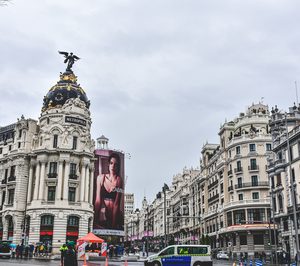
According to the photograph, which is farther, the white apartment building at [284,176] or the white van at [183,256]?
the white apartment building at [284,176]

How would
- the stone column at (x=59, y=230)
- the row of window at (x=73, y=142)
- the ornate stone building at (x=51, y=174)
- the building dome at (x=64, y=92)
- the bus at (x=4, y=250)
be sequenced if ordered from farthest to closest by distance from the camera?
the building dome at (x=64, y=92) < the row of window at (x=73, y=142) < the ornate stone building at (x=51, y=174) < the stone column at (x=59, y=230) < the bus at (x=4, y=250)

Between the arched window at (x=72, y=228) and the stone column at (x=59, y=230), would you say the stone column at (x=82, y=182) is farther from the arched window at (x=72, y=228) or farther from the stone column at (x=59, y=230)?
the stone column at (x=59, y=230)

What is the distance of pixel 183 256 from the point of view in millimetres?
28609

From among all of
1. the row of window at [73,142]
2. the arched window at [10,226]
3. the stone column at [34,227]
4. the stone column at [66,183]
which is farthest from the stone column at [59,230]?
the row of window at [73,142]

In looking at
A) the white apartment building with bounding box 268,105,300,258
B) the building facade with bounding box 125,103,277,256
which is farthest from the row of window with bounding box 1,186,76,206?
the white apartment building with bounding box 268,105,300,258

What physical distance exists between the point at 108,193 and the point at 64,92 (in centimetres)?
2193

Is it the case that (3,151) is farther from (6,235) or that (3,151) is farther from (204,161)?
(204,161)

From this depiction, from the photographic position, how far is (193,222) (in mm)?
96562

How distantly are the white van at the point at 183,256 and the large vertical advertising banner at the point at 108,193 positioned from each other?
5085cm

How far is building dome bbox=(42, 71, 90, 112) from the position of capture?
7456 cm

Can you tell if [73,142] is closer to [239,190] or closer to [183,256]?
[239,190]

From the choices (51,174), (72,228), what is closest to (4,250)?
(72,228)

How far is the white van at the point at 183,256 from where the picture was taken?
93.7 ft

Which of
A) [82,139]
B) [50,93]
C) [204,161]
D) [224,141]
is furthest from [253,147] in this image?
[50,93]
